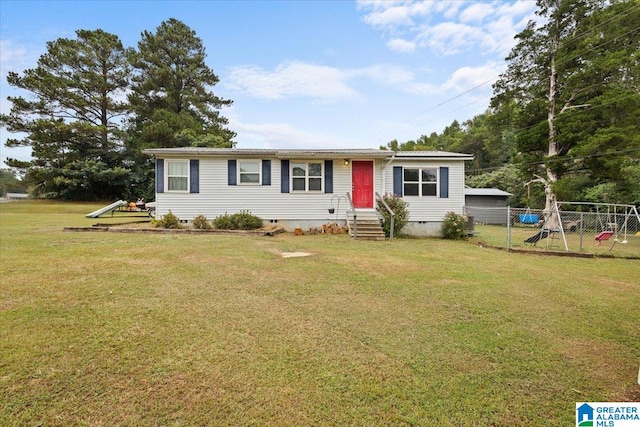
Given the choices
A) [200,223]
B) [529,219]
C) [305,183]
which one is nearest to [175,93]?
[200,223]

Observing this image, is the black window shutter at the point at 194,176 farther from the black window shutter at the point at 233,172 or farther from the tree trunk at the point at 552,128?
the tree trunk at the point at 552,128

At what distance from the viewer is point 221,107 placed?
105ft

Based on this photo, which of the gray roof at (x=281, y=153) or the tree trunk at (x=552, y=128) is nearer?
the gray roof at (x=281, y=153)

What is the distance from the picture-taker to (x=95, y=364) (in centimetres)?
254

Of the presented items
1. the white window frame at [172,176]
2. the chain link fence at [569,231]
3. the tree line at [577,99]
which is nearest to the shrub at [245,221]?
the white window frame at [172,176]

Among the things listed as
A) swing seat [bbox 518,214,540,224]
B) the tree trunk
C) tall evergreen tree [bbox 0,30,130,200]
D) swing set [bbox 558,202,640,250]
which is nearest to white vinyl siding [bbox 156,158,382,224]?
swing set [bbox 558,202,640,250]

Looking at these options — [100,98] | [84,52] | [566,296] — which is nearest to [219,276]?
[566,296]

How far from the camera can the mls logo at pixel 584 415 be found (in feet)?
6.80

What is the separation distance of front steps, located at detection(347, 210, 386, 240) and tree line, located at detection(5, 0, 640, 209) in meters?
12.9

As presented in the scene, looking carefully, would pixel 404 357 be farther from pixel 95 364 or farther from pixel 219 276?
pixel 219 276

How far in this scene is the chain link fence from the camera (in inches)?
362

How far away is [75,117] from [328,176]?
2717 cm
